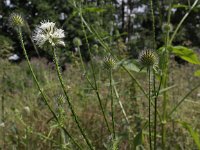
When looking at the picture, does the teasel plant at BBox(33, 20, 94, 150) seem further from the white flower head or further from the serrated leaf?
the serrated leaf

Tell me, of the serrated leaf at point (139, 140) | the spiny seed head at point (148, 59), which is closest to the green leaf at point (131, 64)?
the spiny seed head at point (148, 59)

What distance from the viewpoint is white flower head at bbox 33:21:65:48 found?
189cm

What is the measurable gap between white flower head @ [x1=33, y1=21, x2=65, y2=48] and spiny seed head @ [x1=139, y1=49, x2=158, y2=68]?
409mm

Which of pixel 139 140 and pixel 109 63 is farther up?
pixel 109 63

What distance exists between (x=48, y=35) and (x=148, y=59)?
0.49 metres

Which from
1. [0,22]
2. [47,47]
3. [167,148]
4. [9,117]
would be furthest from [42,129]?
[0,22]

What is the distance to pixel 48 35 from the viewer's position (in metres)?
1.91

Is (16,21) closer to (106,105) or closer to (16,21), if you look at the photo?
(16,21)

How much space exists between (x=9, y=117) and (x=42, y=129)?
2.78 ft

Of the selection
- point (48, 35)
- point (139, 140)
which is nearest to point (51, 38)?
point (48, 35)

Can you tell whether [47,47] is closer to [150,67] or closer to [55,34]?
[55,34]

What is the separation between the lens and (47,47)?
1923 mm

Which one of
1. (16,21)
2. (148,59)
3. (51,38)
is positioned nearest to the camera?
(51,38)

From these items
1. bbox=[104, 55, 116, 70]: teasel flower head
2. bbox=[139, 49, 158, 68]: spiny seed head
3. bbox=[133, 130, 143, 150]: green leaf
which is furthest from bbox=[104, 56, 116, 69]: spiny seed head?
bbox=[133, 130, 143, 150]: green leaf
